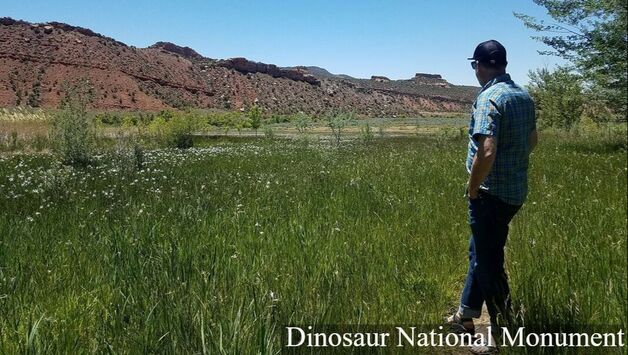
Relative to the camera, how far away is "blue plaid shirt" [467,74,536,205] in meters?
3.07

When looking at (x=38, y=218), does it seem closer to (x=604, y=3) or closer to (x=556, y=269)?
(x=556, y=269)

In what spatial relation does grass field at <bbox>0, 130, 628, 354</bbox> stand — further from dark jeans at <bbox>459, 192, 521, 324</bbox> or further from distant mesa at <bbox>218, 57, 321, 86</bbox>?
distant mesa at <bbox>218, 57, 321, 86</bbox>

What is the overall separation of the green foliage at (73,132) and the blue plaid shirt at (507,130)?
17185 millimetres

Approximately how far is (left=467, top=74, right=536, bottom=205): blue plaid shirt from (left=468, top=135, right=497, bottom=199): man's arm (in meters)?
0.06

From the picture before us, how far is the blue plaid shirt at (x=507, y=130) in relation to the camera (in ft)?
10.1

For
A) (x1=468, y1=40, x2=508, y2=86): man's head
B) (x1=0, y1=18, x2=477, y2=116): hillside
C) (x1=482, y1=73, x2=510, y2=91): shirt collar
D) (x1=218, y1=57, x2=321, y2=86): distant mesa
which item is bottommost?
(x1=482, y1=73, x2=510, y2=91): shirt collar

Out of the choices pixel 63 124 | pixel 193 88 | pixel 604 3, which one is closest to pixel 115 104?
pixel 193 88

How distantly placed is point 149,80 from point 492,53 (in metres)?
116

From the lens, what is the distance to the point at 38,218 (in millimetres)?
6531

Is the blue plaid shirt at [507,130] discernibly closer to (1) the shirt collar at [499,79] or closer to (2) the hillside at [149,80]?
(1) the shirt collar at [499,79]

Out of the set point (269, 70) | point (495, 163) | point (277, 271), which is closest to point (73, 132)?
point (277, 271)

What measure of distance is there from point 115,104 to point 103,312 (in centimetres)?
9676

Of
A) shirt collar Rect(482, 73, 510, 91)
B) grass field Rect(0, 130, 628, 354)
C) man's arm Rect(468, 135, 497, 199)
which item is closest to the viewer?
grass field Rect(0, 130, 628, 354)

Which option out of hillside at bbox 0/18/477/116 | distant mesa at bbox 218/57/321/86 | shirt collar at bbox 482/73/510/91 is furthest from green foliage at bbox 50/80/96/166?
distant mesa at bbox 218/57/321/86
